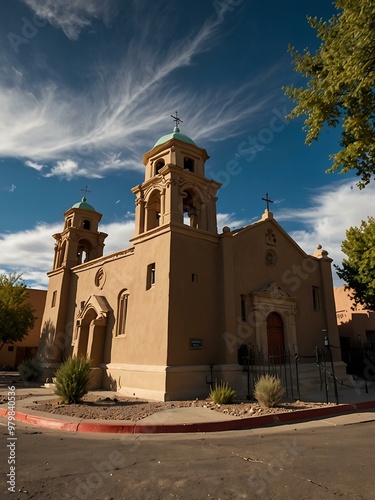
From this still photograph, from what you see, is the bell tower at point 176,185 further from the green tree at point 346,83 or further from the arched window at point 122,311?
the green tree at point 346,83

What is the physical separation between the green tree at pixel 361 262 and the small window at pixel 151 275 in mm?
12640

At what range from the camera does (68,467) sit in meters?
5.27

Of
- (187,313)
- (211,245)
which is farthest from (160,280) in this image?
(211,245)

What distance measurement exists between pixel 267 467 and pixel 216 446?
166cm

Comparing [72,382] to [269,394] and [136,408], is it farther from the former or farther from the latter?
[269,394]

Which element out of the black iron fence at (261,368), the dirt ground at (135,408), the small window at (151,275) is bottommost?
the dirt ground at (135,408)

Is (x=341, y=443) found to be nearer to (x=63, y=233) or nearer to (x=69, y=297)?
(x=69, y=297)

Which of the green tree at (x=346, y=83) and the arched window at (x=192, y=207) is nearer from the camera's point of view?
the green tree at (x=346, y=83)

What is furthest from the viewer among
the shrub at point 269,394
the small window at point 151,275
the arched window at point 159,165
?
the arched window at point 159,165

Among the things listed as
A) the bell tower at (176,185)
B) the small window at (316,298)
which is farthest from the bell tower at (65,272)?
the small window at (316,298)

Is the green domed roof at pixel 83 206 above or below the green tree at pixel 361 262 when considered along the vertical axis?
above

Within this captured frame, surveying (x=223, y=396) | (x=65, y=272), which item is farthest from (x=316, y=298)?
(x=65, y=272)

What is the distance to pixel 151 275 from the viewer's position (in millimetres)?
15633

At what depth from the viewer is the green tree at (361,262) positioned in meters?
20.5
